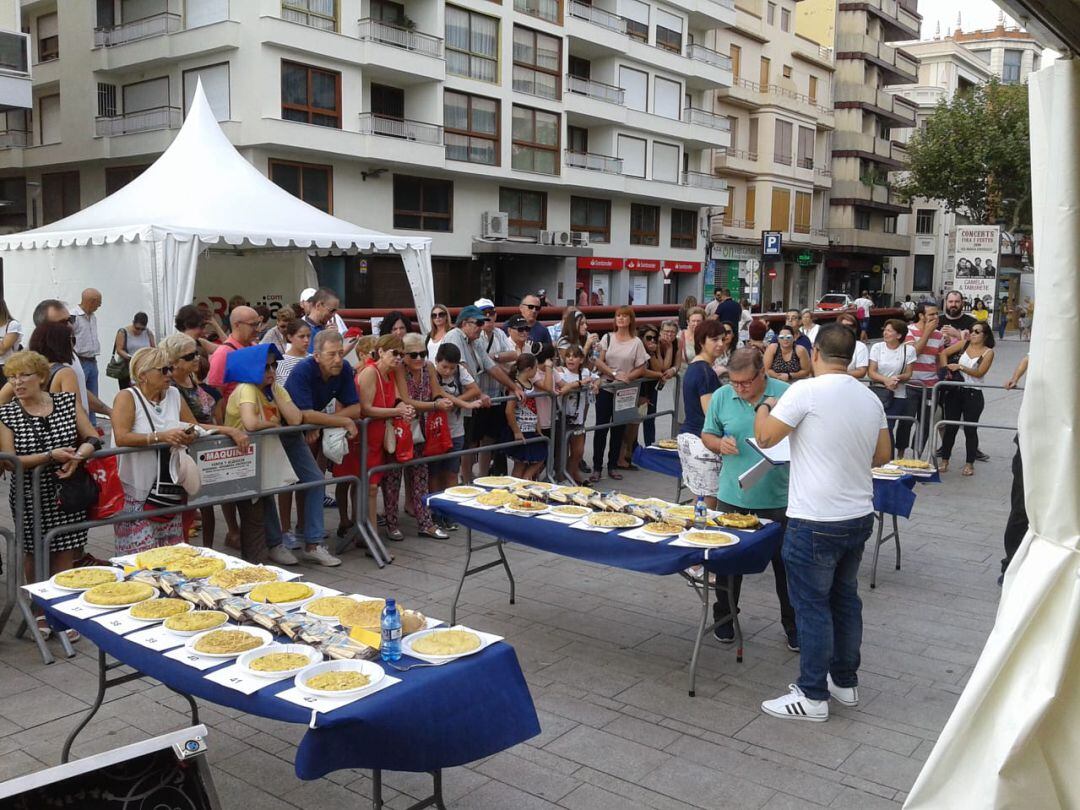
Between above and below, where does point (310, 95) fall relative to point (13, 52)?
above

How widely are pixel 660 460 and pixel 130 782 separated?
6376mm

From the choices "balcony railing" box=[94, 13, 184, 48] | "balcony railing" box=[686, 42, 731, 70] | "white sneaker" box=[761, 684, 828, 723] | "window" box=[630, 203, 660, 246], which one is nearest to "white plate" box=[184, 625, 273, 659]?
"white sneaker" box=[761, 684, 828, 723]

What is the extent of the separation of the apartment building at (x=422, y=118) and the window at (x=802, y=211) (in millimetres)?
12897

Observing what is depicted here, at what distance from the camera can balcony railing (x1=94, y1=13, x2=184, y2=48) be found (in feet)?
86.6

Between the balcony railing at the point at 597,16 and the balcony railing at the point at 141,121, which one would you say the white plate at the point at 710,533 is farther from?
the balcony railing at the point at 597,16

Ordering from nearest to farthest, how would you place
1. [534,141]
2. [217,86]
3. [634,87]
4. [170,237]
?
[170,237]
[217,86]
[534,141]
[634,87]

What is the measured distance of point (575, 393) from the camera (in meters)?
10.1

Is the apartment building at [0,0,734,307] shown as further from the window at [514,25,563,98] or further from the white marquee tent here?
the white marquee tent

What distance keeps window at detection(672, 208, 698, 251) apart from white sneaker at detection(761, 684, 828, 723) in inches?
1505

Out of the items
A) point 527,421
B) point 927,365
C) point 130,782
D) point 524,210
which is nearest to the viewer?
point 130,782

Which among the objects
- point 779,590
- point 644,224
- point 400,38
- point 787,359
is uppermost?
point 400,38

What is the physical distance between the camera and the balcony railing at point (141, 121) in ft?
88.3

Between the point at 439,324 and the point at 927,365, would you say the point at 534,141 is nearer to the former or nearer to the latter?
the point at 927,365

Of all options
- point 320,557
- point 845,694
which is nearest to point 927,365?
point 845,694
